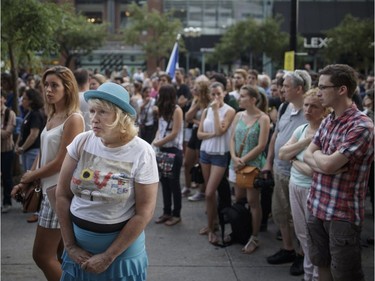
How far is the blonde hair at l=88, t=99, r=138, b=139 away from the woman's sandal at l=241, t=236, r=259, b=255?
3019 millimetres

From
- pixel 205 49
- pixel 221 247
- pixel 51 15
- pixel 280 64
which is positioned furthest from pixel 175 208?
pixel 205 49

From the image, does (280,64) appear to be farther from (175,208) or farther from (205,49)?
(175,208)

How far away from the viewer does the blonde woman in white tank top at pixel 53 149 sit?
11.4 feet

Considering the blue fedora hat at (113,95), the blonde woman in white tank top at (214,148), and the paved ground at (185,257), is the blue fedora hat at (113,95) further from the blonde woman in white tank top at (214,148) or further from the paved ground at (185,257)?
the blonde woman in white tank top at (214,148)

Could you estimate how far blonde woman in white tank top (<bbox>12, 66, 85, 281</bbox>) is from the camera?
3.49 m

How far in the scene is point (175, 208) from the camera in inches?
252

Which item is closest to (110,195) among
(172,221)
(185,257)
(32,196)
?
(32,196)

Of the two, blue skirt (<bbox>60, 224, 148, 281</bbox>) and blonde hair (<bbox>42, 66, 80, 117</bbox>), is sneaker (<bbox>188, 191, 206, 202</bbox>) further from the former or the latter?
blue skirt (<bbox>60, 224, 148, 281</bbox>)

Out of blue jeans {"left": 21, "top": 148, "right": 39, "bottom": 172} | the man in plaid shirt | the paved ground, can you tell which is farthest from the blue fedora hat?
blue jeans {"left": 21, "top": 148, "right": 39, "bottom": 172}

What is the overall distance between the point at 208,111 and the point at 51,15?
12.5 ft

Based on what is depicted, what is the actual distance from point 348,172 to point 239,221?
7.85ft

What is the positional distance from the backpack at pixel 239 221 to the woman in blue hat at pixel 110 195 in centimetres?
275

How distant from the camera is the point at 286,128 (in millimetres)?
4715

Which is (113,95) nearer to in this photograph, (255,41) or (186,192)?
(186,192)
